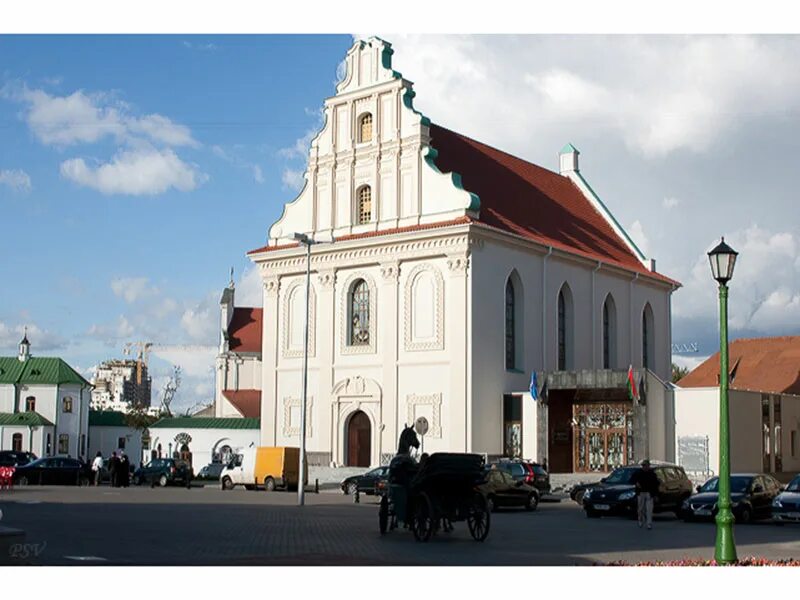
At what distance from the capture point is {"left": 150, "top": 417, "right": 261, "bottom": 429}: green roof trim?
3044 inches

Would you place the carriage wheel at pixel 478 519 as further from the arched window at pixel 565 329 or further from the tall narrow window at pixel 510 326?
the arched window at pixel 565 329

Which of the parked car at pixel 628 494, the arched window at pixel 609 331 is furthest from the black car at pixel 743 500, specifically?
the arched window at pixel 609 331

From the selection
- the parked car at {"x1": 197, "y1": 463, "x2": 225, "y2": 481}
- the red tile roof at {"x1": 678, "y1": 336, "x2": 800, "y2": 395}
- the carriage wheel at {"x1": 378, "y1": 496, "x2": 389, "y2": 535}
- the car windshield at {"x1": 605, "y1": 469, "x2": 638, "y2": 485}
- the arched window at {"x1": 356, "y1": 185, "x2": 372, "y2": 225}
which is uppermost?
the arched window at {"x1": 356, "y1": 185, "x2": 372, "y2": 225}

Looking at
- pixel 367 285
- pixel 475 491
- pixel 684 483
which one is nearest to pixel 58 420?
pixel 367 285

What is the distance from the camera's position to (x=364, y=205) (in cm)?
5256

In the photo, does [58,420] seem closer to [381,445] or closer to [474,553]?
[381,445]

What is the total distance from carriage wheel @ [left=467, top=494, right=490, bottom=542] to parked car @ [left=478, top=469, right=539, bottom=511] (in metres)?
10.0

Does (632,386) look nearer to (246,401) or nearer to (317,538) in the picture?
(317,538)

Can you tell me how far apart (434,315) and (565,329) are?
28.1 feet

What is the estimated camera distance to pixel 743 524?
90.6 ft

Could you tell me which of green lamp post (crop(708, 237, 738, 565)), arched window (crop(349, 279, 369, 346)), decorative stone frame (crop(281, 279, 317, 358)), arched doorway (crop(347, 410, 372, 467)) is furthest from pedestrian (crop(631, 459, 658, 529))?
decorative stone frame (crop(281, 279, 317, 358))

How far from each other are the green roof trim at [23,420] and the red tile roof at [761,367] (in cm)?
5533

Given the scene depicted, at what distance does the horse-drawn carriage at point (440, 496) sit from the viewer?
20.4m

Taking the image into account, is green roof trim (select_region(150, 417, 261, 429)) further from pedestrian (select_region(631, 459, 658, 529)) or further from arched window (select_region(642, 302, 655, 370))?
pedestrian (select_region(631, 459, 658, 529))
